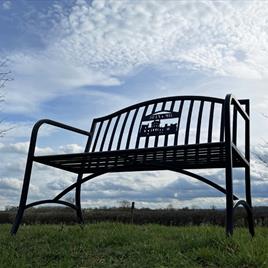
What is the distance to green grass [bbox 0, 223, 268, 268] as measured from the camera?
2752 millimetres

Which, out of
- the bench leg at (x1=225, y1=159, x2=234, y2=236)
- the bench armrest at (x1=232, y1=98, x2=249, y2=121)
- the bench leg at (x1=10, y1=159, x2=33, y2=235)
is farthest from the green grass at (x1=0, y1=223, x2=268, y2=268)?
the bench armrest at (x1=232, y1=98, x2=249, y2=121)

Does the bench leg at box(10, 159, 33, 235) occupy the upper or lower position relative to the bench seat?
lower

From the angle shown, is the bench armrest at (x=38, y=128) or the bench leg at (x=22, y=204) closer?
the bench leg at (x=22, y=204)

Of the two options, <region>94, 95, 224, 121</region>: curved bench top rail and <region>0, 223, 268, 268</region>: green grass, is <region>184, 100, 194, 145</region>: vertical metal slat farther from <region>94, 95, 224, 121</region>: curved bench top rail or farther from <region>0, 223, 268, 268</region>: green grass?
<region>0, 223, 268, 268</region>: green grass

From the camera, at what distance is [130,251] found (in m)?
3.17

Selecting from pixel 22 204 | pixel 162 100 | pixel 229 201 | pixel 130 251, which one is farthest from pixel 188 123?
pixel 22 204

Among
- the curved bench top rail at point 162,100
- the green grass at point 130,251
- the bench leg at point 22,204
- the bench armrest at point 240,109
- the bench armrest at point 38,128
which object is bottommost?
the green grass at point 130,251

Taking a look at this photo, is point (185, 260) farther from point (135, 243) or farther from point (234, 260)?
point (135, 243)

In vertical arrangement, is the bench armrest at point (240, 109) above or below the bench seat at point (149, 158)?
above

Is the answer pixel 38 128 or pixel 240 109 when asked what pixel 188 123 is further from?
pixel 38 128

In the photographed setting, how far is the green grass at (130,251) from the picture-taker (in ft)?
9.03

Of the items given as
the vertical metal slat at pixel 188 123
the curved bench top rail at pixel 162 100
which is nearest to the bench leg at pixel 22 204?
the curved bench top rail at pixel 162 100

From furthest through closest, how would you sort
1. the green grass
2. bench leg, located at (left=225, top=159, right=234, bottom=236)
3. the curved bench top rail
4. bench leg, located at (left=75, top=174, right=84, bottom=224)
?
bench leg, located at (left=75, top=174, right=84, bottom=224) < the curved bench top rail < bench leg, located at (left=225, top=159, right=234, bottom=236) < the green grass

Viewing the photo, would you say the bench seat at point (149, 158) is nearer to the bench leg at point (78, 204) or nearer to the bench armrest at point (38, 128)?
the bench armrest at point (38, 128)
